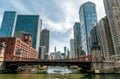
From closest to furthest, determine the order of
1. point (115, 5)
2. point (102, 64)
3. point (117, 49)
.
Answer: point (102, 64)
point (117, 49)
point (115, 5)

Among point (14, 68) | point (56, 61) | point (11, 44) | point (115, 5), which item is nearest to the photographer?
point (56, 61)

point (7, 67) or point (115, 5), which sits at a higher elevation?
point (115, 5)

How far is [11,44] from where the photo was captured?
110875 mm

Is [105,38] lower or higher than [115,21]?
lower

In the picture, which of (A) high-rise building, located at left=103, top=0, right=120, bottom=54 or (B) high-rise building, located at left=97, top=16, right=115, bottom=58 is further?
(B) high-rise building, located at left=97, top=16, right=115, bottom=58

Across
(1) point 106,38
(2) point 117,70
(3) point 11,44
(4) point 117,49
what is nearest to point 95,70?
(2) point 117,70

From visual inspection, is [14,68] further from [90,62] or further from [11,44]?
[90,62]

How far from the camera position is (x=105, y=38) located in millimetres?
173875

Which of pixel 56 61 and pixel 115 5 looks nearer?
pixel 56 61

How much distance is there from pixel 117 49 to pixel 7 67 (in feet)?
393

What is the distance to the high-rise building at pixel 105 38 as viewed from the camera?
166m

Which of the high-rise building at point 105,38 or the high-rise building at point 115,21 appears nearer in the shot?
the high-rise building at point 115,21

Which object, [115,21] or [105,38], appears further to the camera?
[105,38]

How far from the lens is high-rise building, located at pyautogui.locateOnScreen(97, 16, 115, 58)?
166 m
